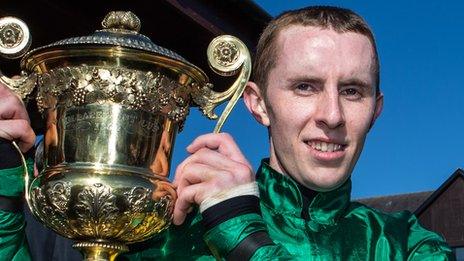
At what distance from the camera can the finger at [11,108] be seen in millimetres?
2072

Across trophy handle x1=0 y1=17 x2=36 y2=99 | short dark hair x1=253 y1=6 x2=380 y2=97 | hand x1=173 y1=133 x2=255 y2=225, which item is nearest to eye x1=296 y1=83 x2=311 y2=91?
short dark hair x1=253 y1=6 x2=380 y2=97

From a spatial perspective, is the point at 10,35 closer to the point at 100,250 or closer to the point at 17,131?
the point at 17,131

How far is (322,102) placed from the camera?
2.03m

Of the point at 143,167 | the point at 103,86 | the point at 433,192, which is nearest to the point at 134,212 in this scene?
the point at 143,167

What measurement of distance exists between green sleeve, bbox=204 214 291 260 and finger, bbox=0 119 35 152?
55 centimetres

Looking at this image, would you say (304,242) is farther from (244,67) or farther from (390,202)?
(390,202)

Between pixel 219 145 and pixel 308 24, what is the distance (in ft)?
1.37

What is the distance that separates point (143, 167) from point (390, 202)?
2697 centimetres

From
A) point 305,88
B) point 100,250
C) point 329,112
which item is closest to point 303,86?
point 305,88

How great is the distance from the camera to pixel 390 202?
2834 centimetres

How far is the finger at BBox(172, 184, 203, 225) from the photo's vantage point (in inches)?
75.9

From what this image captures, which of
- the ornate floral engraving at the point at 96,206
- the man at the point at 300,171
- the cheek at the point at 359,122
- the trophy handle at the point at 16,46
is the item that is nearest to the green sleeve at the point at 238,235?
the man at the point at 300,171

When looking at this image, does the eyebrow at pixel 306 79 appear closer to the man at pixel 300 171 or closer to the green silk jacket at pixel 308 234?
the man at pixel 300 171

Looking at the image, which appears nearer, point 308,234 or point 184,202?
point 184,202
